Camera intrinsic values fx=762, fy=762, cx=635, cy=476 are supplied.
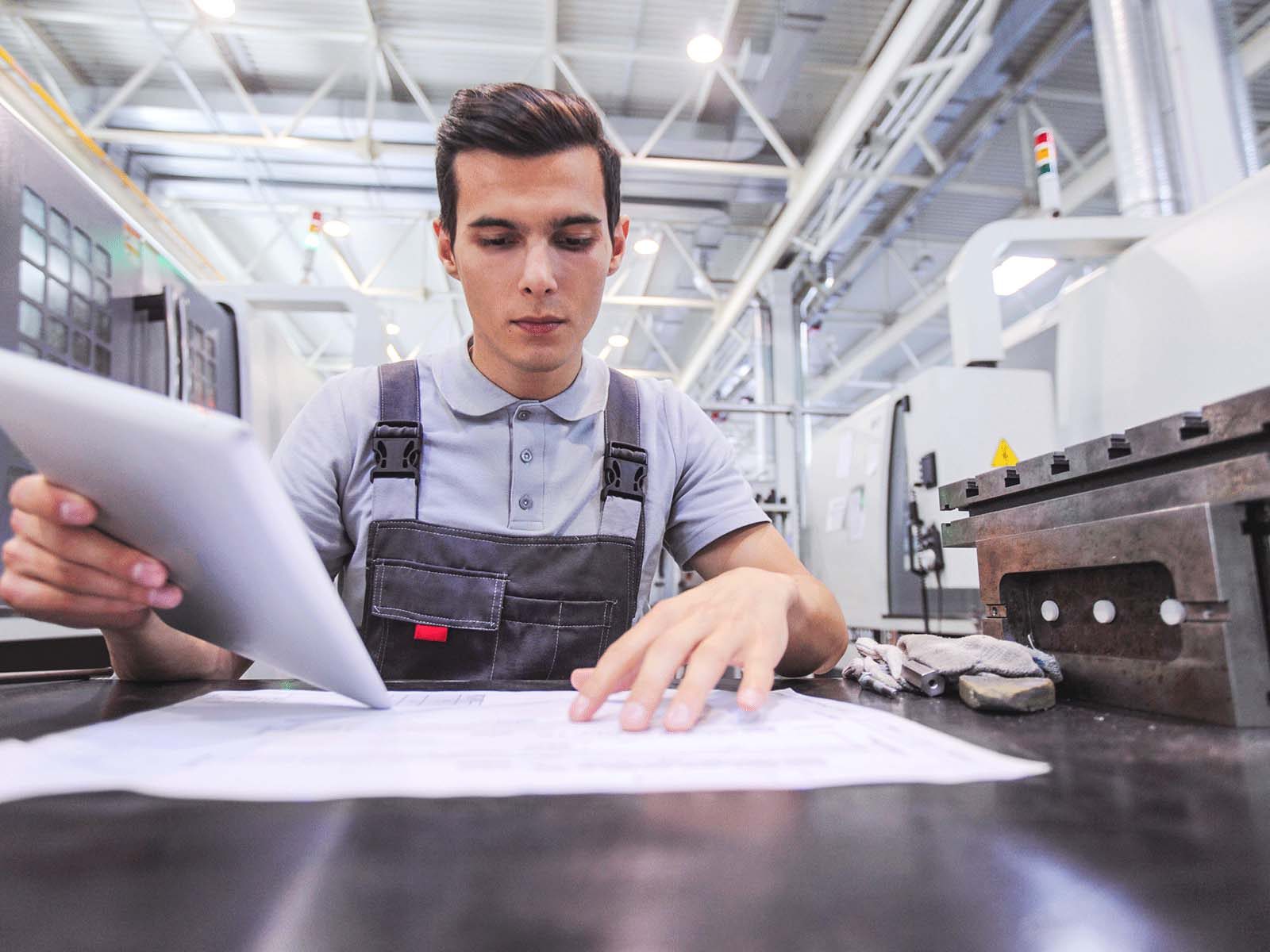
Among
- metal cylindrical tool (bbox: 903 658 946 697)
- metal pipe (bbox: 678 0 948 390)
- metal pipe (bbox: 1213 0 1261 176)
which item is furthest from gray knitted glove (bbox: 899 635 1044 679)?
metal pipe (bbox: 678 0 948 390)

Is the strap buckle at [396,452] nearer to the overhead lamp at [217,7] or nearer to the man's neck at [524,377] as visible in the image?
the man's neck at [524,377]

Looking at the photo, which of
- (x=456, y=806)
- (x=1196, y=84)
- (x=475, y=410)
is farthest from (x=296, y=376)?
(x=1196, y=84)

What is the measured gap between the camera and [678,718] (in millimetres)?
479

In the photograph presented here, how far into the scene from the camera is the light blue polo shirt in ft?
3.56

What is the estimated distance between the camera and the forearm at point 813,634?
2.72 ft

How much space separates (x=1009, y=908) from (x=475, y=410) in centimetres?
99

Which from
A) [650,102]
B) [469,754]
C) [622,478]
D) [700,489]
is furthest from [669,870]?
[650,102]

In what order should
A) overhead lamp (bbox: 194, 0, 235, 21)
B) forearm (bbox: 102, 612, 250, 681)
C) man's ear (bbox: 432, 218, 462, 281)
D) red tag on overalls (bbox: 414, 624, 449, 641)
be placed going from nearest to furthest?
1. forearm (bbox: 102, 612, 250, 681)
2. red tag on overalls (bbox: 414, 624, 449, 641)
3. man's ear (bbox: 432, 218, 462, 281)
4. overhead lamp (bbox: 194, 0, 235, 21)

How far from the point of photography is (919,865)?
0.26m

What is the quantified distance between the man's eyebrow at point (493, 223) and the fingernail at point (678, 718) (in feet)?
2.51

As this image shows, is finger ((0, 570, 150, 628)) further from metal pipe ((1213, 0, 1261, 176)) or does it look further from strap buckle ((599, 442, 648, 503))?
metal pipe ((1213, 0, 1261, 176))

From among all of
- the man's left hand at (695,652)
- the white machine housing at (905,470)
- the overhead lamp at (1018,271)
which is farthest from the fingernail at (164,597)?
the overhead lamp at (1018,271)

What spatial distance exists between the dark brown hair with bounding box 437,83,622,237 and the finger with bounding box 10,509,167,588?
0.72 metres

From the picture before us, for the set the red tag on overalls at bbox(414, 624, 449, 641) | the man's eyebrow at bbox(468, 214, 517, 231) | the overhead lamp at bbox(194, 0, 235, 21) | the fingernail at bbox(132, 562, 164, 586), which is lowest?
the red tag on overalls at bbox(414, 624, 449, 641)
